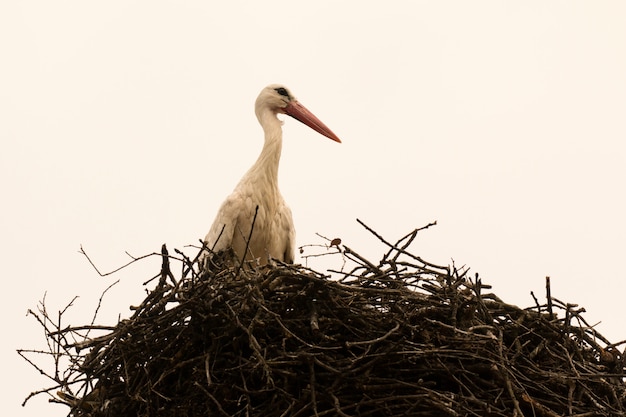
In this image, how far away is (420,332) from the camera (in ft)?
12.0

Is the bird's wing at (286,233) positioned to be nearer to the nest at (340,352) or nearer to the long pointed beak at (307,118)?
the long pointed beak at (307,118)

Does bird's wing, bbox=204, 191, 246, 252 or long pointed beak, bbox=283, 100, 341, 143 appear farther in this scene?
long pointed beak, bbox=283, 100, 341, 143

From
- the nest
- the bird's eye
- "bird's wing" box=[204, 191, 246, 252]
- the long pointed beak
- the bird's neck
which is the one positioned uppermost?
the bird's eye

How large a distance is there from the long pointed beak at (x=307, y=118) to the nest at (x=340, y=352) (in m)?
2.05

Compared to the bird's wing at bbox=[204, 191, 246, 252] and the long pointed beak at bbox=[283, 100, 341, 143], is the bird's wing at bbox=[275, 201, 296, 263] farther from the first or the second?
the long pointed beak at bbox=[283, 100, 341, 143]

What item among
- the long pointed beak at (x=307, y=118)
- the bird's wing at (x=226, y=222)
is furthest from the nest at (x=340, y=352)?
the long pointed beak at (x=307, y=118)

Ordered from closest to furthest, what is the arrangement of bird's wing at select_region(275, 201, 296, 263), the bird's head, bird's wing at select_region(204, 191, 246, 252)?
bird's wing at select_region(204, 191, 246, 252)
bird's wing at select_region(275, 201, 296, 263)
the bird's head

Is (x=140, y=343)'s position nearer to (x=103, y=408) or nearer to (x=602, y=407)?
(x=103, y=408)

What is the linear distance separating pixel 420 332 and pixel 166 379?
88 cm

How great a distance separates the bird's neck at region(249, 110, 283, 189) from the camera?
557 centimetres

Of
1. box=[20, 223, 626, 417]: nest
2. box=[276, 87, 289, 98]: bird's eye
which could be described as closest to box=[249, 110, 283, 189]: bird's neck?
box=[276, 87, 289, 98]: bird's eye

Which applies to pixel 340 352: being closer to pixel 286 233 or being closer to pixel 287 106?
pixel 286 233

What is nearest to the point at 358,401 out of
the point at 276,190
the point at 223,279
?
the point at 223,279

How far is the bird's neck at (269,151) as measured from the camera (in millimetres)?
5574
